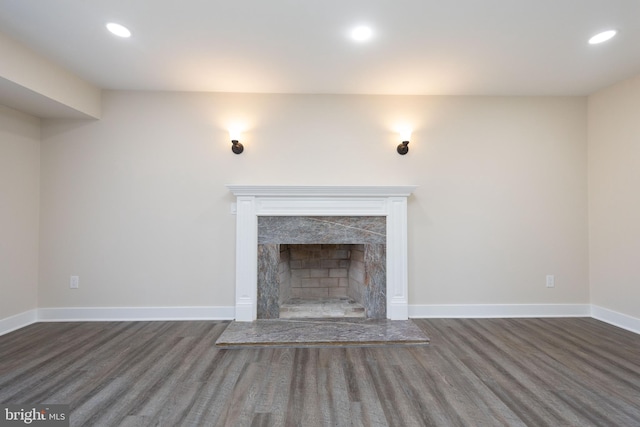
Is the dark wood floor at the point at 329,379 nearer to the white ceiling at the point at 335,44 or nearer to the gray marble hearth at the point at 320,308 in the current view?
the gray marble hearth at the point at 320,308

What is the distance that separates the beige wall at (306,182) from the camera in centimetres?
Result: 341

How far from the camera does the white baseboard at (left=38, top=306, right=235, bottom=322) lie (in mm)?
3381

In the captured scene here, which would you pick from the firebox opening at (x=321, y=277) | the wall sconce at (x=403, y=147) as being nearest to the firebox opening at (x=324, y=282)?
the firebox opening at (x=321, y=277)

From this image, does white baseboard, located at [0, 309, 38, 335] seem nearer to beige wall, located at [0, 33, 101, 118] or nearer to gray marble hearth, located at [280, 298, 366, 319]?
beige wall, located at [0, 33, 101, 118]

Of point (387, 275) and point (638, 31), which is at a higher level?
point (638, 31)

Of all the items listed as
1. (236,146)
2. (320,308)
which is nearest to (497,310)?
(320,308)

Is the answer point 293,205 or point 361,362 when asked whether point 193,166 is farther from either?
point 361,362

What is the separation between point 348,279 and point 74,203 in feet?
10.7

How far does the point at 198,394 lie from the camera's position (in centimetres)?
202

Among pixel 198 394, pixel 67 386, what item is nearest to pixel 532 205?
pixel 198 394

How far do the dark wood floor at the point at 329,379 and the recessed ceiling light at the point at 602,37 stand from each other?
249cm

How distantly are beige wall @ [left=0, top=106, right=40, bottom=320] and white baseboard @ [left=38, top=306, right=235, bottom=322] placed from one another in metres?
0.24

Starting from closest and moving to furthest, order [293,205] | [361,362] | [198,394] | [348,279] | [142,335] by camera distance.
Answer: [198,394], [361,362], [142,335], [293,205], [348,279]

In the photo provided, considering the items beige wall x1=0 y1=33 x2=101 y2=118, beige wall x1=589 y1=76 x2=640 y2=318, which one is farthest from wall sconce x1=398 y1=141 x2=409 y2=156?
beige wall x1=0 y1=33 x2=101 y2=118
